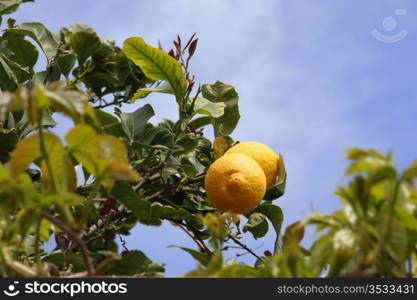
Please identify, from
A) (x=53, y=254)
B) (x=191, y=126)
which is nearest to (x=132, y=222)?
(x=191, y=126)

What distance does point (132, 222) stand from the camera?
2.27 metres

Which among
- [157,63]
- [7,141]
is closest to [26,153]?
[157,63]

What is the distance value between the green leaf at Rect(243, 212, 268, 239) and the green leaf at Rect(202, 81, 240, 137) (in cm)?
32

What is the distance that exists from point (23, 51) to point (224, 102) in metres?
0.77

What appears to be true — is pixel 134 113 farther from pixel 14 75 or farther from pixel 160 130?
pixel 14 75

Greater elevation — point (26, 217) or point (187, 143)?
point (187, 143)

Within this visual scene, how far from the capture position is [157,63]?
6.56ft

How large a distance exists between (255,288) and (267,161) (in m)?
1.18

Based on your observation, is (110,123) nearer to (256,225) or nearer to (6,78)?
(6,78)

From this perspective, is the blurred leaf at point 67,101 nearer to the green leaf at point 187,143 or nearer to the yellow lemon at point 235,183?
the yellow lemon at point 235,183

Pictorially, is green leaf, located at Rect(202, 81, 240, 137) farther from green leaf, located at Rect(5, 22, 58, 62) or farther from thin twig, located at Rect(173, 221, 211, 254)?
green leaf, located at Rect(5, 22, 58, 62)

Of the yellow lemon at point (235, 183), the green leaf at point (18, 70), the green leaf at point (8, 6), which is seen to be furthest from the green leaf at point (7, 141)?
the yellow lemon at point (235, 183)

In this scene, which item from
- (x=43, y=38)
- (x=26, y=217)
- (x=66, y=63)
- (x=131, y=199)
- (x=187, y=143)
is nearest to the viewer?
(x=26, y=217)

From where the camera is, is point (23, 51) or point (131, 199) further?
point (23, 51)
